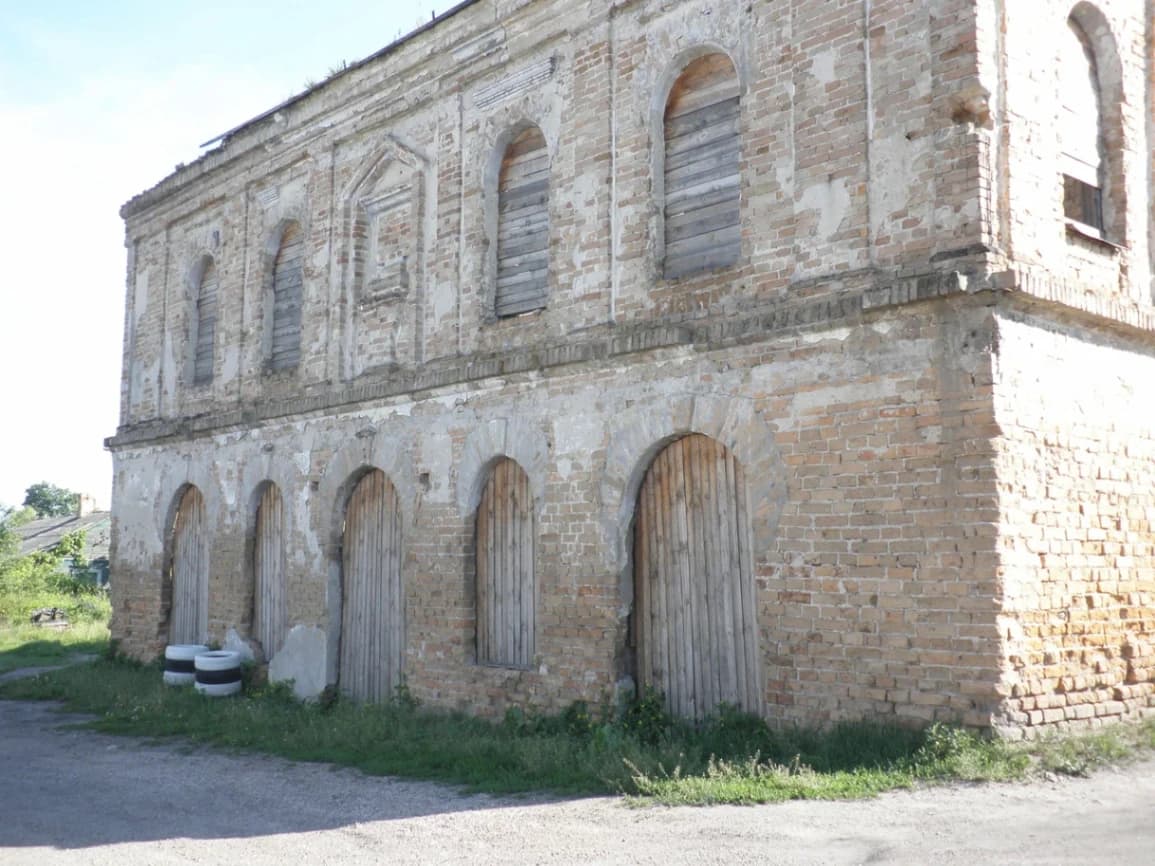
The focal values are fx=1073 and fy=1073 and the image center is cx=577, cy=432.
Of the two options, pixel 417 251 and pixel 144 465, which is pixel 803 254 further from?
pixel 144 465

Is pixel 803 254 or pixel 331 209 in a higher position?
pixel 331 209

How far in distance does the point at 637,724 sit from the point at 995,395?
3839 millimetres

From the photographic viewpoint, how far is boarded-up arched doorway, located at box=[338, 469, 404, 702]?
11609 mm

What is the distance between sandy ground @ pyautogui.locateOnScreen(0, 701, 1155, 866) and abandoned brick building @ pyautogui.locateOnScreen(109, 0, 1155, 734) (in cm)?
102

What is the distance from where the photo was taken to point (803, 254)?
8.06m

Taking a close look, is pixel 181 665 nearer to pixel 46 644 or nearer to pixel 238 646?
pixel 238 646

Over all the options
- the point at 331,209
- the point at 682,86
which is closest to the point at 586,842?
the point at 682,86

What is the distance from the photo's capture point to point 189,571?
15.3 m

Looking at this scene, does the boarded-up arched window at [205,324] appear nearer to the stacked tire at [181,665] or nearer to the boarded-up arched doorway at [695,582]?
the stacked tire at [181,665]

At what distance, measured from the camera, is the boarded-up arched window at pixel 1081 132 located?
324 inches

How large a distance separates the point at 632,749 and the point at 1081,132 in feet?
19.2

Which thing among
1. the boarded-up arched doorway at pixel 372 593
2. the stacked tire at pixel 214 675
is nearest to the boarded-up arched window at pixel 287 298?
the boarded-up arched doorway at pixel 372 593

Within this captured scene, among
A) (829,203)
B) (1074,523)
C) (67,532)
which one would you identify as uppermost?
(829,203)

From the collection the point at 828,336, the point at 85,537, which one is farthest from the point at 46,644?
the point at 828,336
